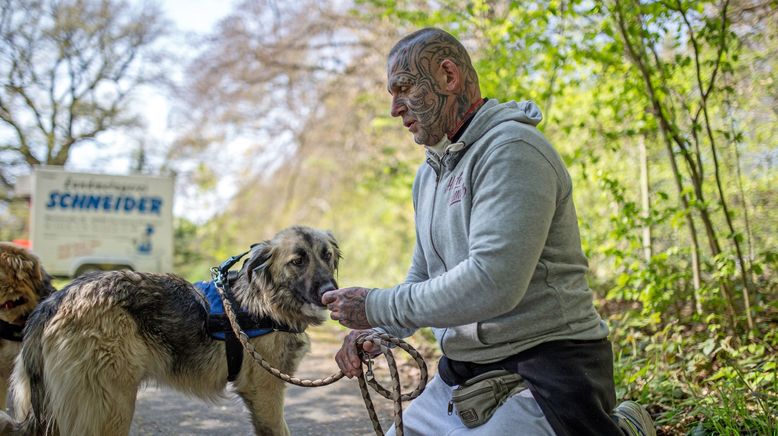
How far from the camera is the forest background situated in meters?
5.04

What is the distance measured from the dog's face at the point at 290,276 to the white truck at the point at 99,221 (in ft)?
43.3

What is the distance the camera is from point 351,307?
7.81 ft

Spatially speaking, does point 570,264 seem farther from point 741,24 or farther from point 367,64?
point 367,64

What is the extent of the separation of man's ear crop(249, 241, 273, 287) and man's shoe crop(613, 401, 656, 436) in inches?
82.1

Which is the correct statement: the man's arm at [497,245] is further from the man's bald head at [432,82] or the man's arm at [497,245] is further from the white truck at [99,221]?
the white truck at [99,221]

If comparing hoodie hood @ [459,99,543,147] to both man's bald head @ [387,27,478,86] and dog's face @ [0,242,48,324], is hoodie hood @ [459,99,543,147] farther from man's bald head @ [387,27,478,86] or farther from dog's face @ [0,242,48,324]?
dog's face @ [0,242,48,324]

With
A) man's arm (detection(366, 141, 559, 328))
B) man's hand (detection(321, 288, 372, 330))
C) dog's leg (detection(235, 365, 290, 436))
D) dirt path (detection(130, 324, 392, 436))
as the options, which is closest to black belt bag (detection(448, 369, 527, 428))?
man's arm (detection(366, 141, 559, 328))

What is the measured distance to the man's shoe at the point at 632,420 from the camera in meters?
2.50

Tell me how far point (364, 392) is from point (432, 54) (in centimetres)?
152

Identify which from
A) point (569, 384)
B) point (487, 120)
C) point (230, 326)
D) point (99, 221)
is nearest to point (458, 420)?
point (569, 384)

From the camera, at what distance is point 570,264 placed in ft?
7.59

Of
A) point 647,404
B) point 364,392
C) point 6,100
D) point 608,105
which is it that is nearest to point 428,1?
point 608,105

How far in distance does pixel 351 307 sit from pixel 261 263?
58.3 inches

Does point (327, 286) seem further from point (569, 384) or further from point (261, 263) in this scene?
point (569, 384)
